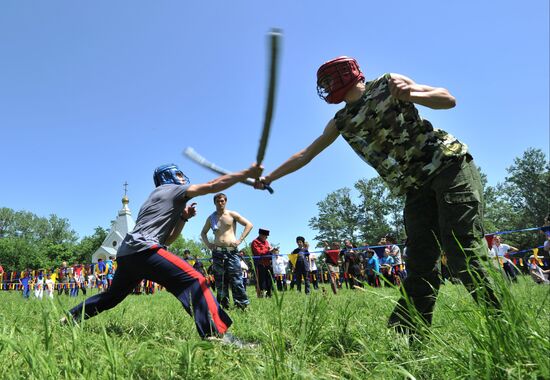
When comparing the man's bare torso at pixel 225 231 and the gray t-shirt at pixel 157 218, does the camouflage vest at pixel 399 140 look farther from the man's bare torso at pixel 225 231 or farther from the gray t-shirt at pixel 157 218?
the man's bare torso at pixel 225 231

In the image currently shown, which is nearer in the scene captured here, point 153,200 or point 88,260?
point 153,200

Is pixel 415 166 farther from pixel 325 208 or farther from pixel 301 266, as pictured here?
pixel 325 208

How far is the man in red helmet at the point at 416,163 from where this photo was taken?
95.9 inches

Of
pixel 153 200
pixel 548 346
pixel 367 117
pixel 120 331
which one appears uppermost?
pixel 367 117

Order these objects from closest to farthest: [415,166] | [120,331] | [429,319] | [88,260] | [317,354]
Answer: [317,354]
[415,166]
[429,319]
[120,331]
[88,260]

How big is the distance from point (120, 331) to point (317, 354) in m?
2.06

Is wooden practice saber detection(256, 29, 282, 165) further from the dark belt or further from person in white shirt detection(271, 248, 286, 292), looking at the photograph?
person in white shirt detection(271, 248, 286, 292)

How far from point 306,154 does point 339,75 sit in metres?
0.72

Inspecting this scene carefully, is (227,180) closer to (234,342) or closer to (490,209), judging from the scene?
(234,342)

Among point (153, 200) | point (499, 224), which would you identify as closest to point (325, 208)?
point (499, 224)

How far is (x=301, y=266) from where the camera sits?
46.2 ft

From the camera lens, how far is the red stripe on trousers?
9.71ft

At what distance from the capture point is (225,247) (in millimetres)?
6715

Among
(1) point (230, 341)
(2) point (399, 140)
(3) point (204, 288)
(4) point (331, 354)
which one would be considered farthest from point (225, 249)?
(2) point (399, 140)
